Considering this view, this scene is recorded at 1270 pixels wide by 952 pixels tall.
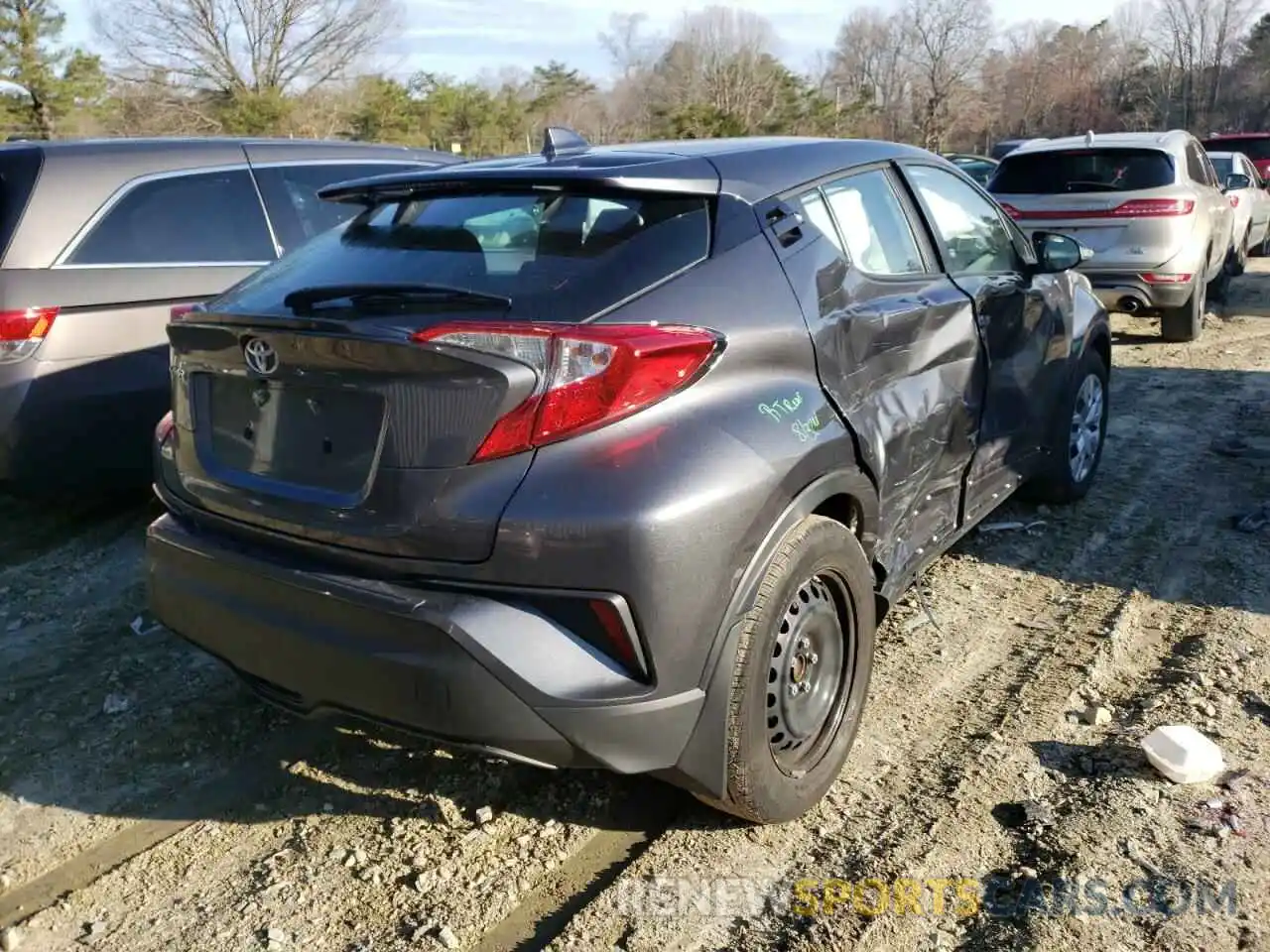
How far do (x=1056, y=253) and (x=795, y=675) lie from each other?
8.64 ft

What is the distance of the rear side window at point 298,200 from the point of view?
5.43 m

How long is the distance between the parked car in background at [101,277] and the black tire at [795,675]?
332 centimetres

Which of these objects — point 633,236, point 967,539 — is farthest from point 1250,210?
point 633,236

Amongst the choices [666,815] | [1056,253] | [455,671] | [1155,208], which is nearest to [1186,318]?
[1155,208]

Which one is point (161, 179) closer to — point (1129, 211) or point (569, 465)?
point (569, 465)

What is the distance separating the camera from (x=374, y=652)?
234 cm

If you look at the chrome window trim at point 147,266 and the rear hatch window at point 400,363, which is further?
the chrome window trim at point 147,266

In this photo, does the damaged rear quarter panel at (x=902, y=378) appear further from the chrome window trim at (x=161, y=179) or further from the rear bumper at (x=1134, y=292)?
the rear bumper at (x=1134, y=292)

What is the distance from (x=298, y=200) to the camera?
5547 millimetres

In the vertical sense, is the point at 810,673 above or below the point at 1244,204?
above

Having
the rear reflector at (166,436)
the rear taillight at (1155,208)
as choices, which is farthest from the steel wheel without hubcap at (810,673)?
the rear taillight at (1155,208)

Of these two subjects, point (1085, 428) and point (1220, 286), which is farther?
point (1220, 286)

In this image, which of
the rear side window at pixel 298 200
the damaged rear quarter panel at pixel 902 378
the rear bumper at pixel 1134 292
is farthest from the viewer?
the rear bumper at pixel 1134 292

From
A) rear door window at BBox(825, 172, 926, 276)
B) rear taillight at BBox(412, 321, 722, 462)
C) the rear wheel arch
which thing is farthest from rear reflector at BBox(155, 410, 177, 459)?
rear door window at BBox(825, 172, 926, 276)
